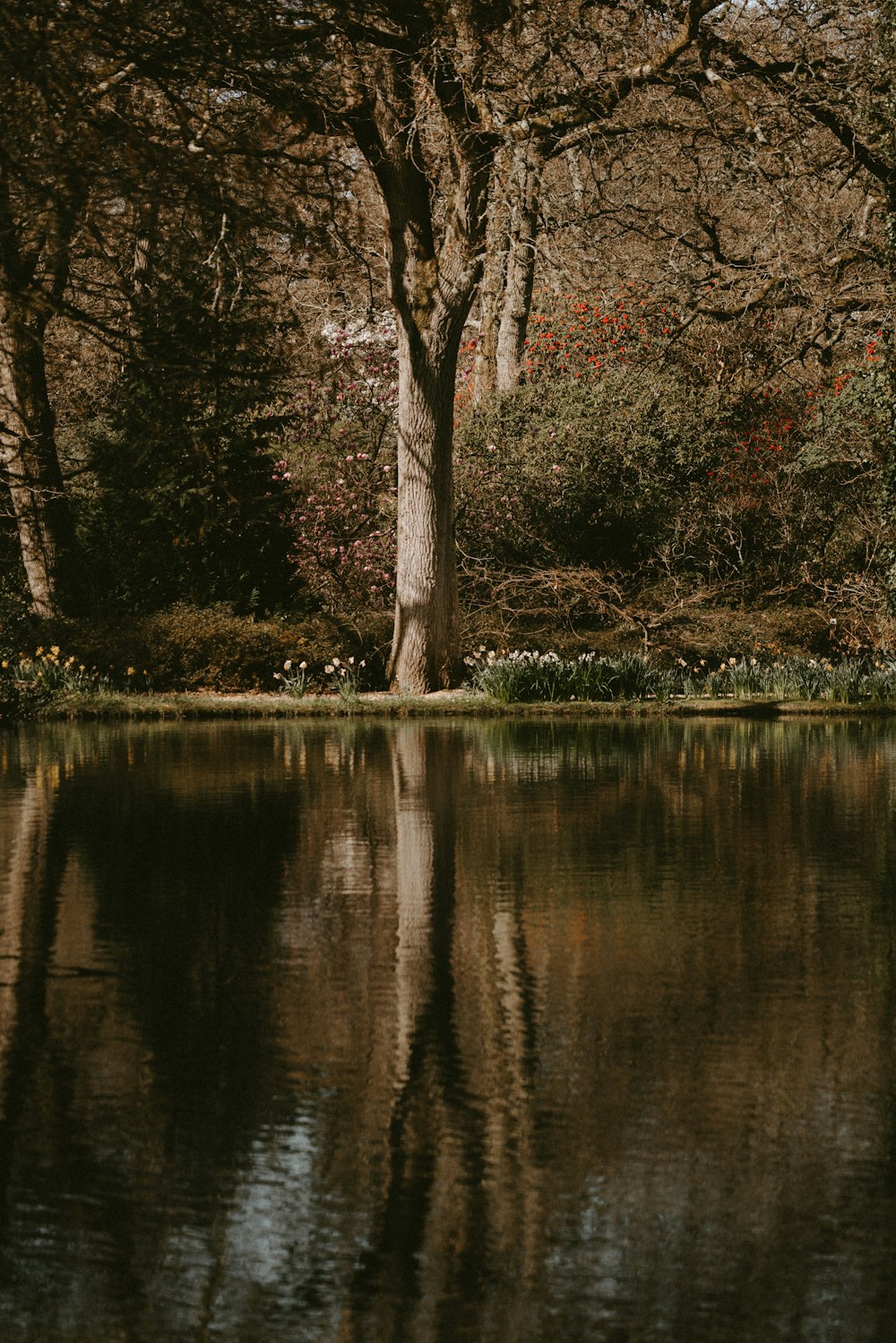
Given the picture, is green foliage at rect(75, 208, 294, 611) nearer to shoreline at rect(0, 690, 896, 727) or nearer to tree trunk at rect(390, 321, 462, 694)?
tree trunk at rect(390, 321, 462, 694)

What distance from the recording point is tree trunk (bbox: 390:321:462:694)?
23.8 metres

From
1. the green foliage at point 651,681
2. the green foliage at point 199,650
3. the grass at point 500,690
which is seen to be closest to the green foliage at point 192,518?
the green foliage at point 199,650

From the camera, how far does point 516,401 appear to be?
2953 cm

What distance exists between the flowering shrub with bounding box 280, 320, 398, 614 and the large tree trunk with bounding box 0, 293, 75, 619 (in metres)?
3.36

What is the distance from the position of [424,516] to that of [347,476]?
504cm

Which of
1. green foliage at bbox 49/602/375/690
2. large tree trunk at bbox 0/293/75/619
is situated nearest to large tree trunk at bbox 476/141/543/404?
green foliage at bbox 49/602/375/690

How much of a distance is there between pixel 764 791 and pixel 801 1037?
771 centimetres

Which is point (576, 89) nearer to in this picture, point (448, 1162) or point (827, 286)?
point (827, 286)

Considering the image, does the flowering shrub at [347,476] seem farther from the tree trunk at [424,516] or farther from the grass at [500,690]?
the tree trunk at [424,516]

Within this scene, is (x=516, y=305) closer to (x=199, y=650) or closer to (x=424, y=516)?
(x=424, y=516)

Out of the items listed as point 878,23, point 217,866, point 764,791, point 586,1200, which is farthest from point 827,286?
→ point 586,1200

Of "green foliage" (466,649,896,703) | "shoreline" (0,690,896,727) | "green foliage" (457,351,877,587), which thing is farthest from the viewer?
"green foliage" (457,351,877,587)

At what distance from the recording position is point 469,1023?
6617 millimetres

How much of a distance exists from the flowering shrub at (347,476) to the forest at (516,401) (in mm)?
69
